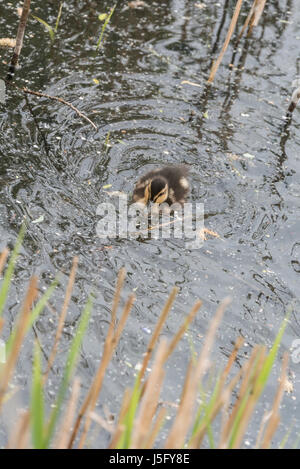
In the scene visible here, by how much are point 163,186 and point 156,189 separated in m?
0.05

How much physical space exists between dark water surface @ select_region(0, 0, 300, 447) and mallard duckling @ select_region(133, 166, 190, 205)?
0.44 ft

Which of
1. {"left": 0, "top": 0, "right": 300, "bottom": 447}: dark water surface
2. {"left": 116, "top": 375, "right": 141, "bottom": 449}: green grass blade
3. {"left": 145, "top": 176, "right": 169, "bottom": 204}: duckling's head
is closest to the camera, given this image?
{"left": 116, "top": 375, "right": 141, "bottom": 449}: green grass blade

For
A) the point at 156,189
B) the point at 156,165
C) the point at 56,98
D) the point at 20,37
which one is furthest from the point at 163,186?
the point at 20,37

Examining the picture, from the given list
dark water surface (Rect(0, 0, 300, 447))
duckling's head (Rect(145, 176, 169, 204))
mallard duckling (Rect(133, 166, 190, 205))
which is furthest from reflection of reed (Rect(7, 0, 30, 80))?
duckling's head (Rect(145, 176, 169, 204))

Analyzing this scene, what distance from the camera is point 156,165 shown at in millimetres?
4270

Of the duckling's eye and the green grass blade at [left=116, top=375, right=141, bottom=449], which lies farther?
the duckling's eye

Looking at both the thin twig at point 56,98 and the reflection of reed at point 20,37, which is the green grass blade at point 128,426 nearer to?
the thin twig at point 56,98

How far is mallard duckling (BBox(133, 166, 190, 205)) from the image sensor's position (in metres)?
3.80

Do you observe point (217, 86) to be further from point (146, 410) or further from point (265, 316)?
point (146, 410)

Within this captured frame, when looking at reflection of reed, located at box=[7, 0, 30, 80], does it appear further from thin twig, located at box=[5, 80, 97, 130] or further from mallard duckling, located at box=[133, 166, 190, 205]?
mallard duckling, located at box=[133, 166, 190, 205]

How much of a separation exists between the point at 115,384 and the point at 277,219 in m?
1.67

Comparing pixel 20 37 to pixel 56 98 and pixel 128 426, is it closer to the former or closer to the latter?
pixel 56 98
